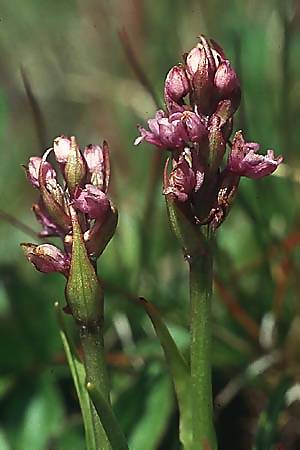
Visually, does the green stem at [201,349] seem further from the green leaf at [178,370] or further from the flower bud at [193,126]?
the flower bud at [193,126]

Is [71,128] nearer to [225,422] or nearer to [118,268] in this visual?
[118,268]

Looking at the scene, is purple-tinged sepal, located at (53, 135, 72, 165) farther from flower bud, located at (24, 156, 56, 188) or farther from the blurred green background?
the blurred green background

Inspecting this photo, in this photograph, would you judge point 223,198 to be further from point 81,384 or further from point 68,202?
point 81,384

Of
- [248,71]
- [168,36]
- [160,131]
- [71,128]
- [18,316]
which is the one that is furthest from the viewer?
[71,128]

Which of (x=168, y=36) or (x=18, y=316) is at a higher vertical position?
(x=168, y=36)

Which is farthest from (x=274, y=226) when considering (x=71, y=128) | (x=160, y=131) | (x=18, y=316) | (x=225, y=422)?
(x=71, y=128)

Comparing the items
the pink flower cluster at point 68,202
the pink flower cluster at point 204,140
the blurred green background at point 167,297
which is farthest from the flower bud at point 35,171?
the blurred green background at point 167,297
